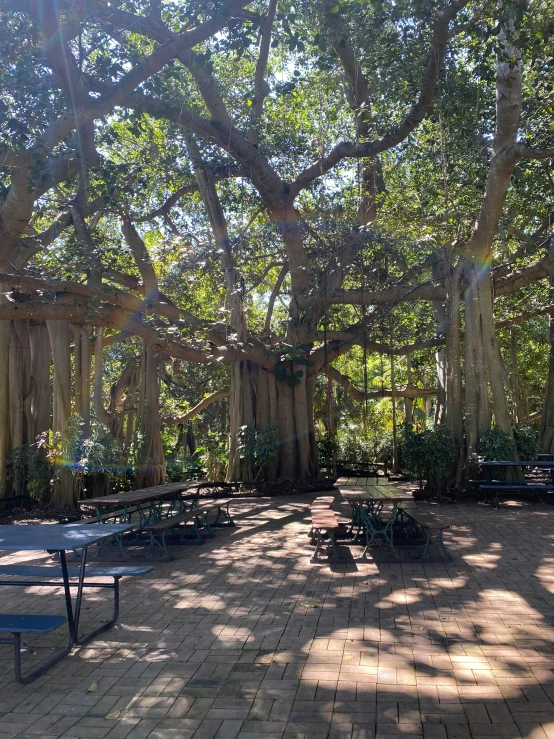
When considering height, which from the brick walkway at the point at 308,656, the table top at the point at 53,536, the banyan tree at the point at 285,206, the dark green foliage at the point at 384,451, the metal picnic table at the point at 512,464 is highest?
the banyan tree at the point at 285,206

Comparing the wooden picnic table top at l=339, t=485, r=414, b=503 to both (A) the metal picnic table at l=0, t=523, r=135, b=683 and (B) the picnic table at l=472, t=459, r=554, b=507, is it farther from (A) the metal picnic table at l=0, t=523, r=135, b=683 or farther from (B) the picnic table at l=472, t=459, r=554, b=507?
(B) the picnic table at l=472, t=459, r=554, b=507

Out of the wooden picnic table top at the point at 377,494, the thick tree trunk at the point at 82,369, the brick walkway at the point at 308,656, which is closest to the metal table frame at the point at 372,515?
the wooden picnic table top at the point at 377,494

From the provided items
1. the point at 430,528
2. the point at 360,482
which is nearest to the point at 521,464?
the point at 360,482

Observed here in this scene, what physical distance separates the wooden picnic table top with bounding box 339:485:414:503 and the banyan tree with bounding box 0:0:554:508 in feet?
14.1

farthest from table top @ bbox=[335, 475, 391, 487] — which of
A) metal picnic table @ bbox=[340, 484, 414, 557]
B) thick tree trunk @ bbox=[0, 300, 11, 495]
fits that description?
thick tree trunk @ bbox=[0, 300, 11, 495]

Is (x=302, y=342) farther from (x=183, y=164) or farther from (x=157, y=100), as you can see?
(x=157, y=100)

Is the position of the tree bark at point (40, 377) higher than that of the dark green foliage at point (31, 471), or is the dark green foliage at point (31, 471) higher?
the tree bark at point (40, 377)

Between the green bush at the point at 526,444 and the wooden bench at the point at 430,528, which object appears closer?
the wooden bench at the point at 430,528

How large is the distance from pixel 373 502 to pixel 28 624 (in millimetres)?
4420

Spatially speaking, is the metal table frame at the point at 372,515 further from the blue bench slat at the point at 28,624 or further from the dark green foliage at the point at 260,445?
the dark green foliage at the point at 260,445

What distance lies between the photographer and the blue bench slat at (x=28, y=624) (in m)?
3.84

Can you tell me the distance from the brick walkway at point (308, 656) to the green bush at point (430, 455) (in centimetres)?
422

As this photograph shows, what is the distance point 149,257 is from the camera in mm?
13211

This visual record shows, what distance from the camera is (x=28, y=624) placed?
155 inches
